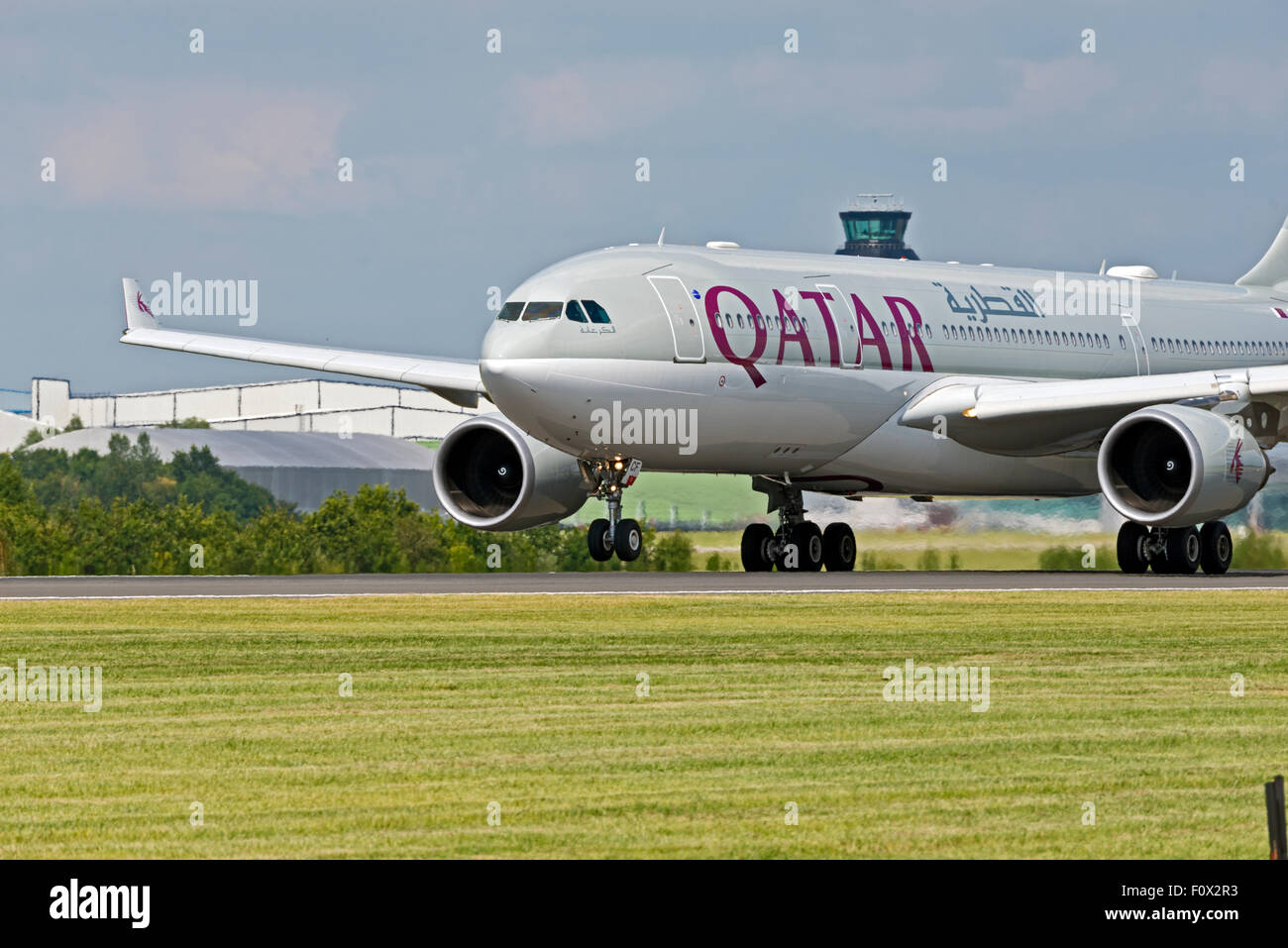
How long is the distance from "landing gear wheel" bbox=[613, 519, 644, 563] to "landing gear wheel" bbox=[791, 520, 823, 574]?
7062mm

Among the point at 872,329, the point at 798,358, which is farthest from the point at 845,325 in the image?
the point at 798,358

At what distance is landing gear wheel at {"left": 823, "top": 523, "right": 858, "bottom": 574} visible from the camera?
126ft

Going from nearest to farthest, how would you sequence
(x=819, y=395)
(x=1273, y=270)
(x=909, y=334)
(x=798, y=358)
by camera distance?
1. (x=798, y=358)
2. (x=819, y=395)
3. (x=909, y=334)
4. (x=1273, y=270)

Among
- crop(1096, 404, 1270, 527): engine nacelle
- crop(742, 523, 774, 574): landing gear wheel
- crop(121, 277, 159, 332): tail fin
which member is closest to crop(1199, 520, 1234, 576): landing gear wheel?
crop(1096, 404, 1270, 527): engine nacelle

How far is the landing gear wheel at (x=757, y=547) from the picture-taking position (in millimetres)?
38031

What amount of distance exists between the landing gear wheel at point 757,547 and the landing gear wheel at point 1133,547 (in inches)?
234

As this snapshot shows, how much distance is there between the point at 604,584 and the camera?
3177 cm

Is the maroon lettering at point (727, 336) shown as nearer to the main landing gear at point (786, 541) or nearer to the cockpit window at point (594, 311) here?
the cockpit window at point (594, 311)

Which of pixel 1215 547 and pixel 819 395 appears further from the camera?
pixel 1215 547

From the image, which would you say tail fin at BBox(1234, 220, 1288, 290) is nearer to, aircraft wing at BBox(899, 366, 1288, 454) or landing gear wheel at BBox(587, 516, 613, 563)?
aircraft wing at BBox(899, 366, 1288, 454)

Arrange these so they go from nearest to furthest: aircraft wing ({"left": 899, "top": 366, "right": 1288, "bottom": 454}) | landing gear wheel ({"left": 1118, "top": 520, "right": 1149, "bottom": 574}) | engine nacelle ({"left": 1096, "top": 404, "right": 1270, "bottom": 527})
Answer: engine nacelle ({"left": 1096, "top": 404, "right": 1270, "bottom": 527}) < aircraft wing ({"left": 899, "top": 366, "right": 1288, "bottom": 454}) < landing gear wheel ({"left": 1118, "top": 520, "right": 1149, "bottom": 574})

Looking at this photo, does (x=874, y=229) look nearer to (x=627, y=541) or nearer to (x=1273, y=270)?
(x=1273, y=270)

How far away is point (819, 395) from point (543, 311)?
4.99m

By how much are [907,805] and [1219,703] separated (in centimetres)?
508
